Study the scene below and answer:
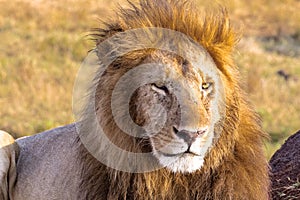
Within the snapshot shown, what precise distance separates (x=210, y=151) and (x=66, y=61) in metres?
10.8

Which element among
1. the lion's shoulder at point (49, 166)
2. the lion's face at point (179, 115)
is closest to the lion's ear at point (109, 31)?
the lion's face at point (179, 115)

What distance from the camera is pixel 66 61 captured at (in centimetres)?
1387

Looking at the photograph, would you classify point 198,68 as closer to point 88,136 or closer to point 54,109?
point 88,136

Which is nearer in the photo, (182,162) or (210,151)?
(182,162)

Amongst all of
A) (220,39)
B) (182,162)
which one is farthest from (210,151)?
(220,39)

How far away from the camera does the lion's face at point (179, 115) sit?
3062 mm

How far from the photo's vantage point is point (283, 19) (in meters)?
22.2

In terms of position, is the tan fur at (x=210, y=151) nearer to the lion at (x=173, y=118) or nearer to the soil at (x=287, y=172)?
the lion at (x=173, y=118)

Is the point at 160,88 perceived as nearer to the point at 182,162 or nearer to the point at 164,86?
the point at 164,86

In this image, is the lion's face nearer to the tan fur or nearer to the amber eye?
the amber eye

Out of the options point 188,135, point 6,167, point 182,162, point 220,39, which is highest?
point 220,39

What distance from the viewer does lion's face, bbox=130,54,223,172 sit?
3.06 m

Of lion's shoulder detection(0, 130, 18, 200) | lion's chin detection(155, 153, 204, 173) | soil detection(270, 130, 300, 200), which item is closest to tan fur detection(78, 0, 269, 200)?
lion's chin detection(155, 153, 204, 173)

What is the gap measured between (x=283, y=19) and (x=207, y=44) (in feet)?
63.5
